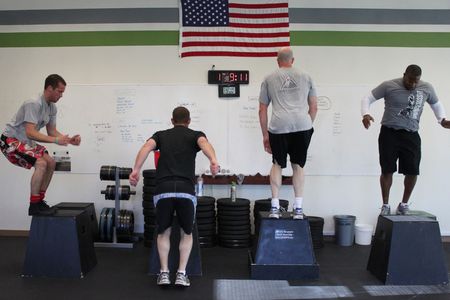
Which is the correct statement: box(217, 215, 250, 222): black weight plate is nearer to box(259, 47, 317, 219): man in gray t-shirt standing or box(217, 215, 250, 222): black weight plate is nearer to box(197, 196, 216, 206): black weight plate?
box(197, 196, 216, 206): black weight plate

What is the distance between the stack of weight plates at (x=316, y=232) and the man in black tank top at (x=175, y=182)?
212 cm

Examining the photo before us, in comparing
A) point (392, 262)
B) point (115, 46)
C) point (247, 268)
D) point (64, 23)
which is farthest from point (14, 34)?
point (392, 262)

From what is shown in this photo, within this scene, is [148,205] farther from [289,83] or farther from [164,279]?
[289,83]

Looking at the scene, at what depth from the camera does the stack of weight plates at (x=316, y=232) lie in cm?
549

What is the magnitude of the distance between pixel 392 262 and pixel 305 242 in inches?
31.1

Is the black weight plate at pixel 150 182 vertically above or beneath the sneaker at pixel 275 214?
above

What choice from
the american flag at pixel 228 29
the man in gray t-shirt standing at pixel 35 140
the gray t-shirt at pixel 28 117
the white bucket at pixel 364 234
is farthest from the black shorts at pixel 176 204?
the white bucket at pixel 364 234

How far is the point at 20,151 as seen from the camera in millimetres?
4348

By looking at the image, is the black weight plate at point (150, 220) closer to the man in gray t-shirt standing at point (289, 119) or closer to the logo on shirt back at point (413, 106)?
the man in gray t-shirt standing at point (289, 119)

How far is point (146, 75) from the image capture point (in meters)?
5.98

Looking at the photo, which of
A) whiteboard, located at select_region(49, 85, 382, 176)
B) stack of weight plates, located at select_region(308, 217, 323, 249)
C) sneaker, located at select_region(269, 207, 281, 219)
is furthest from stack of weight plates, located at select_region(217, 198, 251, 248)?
sneaker, located at select_region(269, 207, 281, 219)

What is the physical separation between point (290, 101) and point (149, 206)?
238 cm

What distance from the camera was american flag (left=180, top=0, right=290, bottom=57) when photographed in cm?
592

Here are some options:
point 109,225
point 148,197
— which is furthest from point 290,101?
point 109,225
